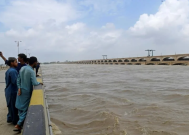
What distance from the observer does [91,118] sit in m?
5.16

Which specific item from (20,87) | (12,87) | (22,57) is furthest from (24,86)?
(22,57)

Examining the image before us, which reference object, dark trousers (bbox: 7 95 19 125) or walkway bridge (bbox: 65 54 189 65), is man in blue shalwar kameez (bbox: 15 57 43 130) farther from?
walkway bridge (bbox: 65 54 189 65)

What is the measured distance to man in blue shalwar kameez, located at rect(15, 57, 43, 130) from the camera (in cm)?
322

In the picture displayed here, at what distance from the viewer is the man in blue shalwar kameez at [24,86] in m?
3.22

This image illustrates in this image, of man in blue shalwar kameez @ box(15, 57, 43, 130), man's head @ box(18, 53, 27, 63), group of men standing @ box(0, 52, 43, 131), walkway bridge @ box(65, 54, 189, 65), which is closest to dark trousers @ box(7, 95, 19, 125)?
group of men standing @ box(0, 52, 43, 131)

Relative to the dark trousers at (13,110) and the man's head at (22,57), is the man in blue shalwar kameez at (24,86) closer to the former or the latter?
the dark trousers at (13,110)

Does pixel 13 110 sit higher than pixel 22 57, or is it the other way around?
pixel 22 57

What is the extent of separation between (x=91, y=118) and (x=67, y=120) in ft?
2.42

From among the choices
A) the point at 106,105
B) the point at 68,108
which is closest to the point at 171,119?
the point at 106,105

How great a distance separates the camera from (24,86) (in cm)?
327

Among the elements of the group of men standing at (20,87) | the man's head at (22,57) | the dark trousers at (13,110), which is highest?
the man's head at (22,57)

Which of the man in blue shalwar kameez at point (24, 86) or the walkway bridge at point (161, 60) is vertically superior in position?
the walkway bridge at point (161, 60)

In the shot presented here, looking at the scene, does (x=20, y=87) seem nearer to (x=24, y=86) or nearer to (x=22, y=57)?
(x=24, y=86)

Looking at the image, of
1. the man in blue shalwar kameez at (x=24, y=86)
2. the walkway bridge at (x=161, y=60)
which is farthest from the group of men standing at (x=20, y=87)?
the walkway bridge at (x=161, y=60)
